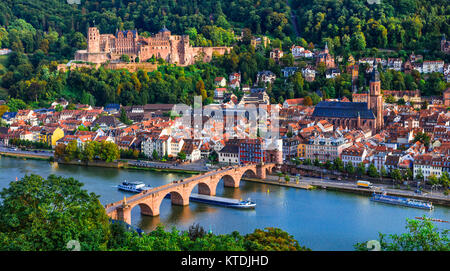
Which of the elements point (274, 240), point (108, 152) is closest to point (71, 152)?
point (108, 152)

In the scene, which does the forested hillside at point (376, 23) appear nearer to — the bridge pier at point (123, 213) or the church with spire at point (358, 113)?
the church with spire at point (358, 113)

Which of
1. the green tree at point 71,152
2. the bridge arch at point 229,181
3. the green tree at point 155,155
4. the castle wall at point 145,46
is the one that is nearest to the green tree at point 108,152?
the green tree at point 71,152

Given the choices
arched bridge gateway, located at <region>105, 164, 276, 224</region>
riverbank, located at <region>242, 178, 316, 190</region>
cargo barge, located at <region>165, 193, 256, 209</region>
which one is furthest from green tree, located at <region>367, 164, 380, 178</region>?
cargo barge, located at <region>165, 193, 256, 209</region>

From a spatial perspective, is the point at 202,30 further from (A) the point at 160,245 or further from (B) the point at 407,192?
(A) the point at 160,245

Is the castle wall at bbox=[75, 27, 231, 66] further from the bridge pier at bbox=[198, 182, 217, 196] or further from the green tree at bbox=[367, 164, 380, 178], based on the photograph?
the bridge pier at bbox=[198, 182, 217, 196]

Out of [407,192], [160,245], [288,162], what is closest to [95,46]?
[288,162]

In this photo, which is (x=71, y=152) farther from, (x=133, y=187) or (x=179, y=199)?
(x=179, y=199)
